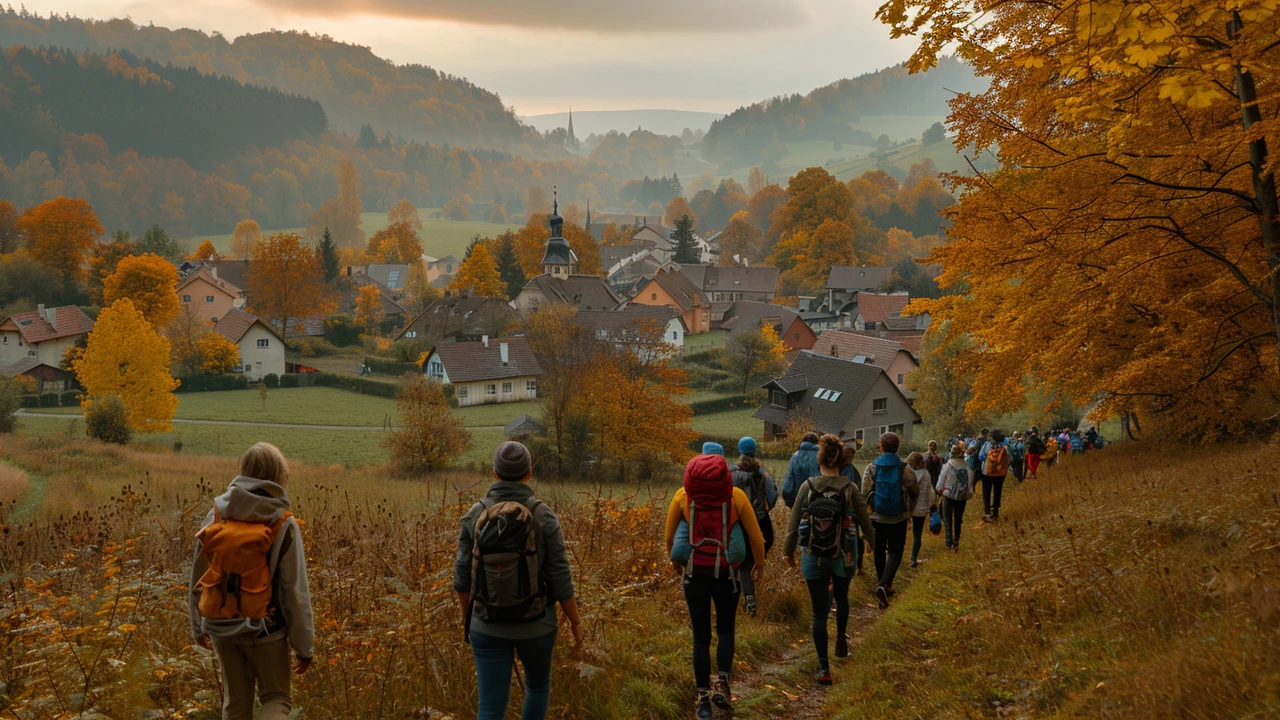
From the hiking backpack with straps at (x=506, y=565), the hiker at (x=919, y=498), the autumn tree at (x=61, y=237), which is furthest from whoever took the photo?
the autumn tree at (x=61, y=237)

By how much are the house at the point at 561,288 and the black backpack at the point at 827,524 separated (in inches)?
2530

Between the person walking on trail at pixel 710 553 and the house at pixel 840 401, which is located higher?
the person walking on trail at pixel 710 553

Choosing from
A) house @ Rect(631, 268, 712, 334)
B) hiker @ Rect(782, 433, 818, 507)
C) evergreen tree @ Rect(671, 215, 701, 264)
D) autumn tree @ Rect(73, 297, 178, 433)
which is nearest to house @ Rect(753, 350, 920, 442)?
autumn tree @ Rect(73, 297, 178, 433)

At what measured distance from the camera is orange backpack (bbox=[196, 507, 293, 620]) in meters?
3.74

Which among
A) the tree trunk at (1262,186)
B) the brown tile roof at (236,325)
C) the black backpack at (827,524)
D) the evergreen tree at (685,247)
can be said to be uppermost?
the evergreen tree at (685,247)

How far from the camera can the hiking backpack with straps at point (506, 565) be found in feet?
12.6

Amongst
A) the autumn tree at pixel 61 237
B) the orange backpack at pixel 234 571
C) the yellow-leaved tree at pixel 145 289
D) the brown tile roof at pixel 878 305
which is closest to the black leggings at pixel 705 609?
the orange backpack at pixel 234 571

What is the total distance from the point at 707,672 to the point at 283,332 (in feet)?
221

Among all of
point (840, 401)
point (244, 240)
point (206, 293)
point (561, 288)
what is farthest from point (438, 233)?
point (840, 401)

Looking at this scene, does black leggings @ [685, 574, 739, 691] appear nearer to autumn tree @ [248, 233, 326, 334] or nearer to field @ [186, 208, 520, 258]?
autumn tree @ [248, 233, 326, 334]

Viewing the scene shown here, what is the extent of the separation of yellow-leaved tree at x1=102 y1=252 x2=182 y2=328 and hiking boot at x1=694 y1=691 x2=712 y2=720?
208ft

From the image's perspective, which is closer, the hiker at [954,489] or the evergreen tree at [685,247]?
the hiker at [954,489]

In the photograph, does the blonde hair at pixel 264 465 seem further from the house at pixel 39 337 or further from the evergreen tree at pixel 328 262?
the evergreen tree at pixel 328 262

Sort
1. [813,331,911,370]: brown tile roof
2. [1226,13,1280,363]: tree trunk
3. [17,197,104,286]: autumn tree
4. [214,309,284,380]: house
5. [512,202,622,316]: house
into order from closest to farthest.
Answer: [1226,13,1280,363]: tree trunk, [813,331,911,370]: brown tile roof, [214,309,284,380]: house, [17,197,104,286]: autumn tree, [512,202,622,316]: house
